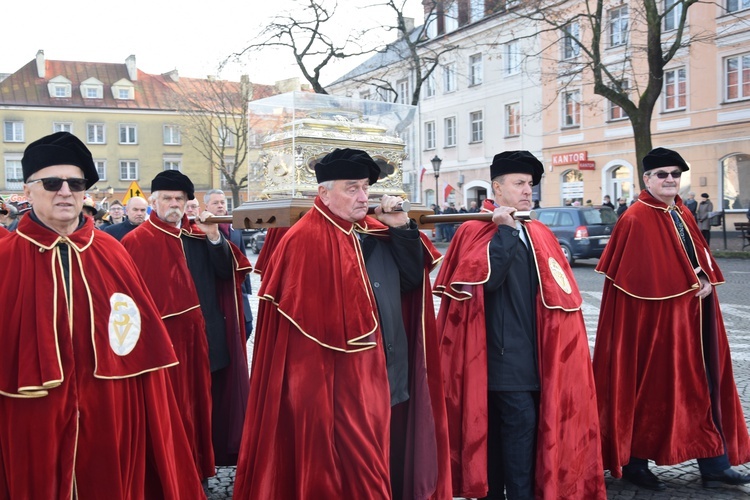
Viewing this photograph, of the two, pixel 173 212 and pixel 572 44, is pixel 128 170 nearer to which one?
pixel 572 44

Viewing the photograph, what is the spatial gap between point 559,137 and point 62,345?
1295 inches

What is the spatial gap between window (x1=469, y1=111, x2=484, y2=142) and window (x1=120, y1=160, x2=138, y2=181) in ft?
102

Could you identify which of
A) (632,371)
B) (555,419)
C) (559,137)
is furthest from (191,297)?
(559,137)

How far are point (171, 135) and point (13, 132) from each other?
35.5 ft

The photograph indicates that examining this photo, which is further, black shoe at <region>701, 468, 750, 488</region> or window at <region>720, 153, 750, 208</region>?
window at <region>720, 153, 750, 208</region>

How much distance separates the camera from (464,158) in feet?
131

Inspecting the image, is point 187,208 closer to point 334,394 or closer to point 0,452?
point 334,394

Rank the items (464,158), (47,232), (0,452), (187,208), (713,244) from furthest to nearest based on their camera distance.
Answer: (464,158), (713,244), (187,208), (47,232), (0,452)

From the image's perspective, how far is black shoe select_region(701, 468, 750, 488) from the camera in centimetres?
514

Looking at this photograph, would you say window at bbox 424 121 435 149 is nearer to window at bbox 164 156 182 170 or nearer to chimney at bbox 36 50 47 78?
window at bbox 164 156 182 170

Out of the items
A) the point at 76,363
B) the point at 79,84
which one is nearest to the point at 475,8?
the point at 76,363

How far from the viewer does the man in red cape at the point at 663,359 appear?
204 inches

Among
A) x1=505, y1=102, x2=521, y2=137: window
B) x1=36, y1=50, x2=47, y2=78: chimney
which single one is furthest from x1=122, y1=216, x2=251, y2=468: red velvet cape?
x1=36, y1=50, x2=47, y2=78: chimney

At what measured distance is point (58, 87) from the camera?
199 ft
